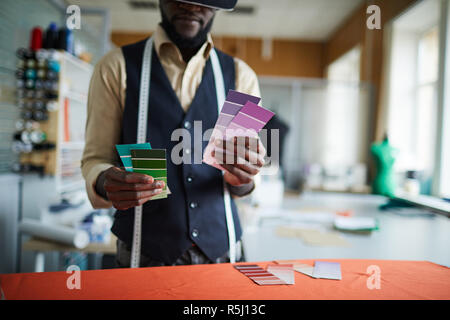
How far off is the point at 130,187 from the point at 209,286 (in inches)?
9.9

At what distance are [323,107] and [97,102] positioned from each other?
4.19 metres

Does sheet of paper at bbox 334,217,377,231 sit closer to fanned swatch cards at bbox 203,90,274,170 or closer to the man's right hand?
fanned swatch cards at bbox 203,90,274,170

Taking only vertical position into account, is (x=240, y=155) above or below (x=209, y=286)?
above

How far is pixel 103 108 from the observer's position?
34.4 inches

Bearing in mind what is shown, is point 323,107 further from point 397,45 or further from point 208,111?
point 208,111

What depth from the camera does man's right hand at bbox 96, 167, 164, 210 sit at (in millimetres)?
659

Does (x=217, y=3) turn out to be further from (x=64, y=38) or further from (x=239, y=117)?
(x=64, y=38)

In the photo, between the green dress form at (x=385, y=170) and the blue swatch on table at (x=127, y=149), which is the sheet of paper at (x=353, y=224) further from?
the blue swatch on table at (x=127, y=149)

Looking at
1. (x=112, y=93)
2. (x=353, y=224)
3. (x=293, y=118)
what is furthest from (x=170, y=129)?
(x=293, y=118)

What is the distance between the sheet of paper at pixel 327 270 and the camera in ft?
2.34

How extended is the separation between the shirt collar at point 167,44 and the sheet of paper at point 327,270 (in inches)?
24.4

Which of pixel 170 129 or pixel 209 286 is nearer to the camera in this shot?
pixel 209 286

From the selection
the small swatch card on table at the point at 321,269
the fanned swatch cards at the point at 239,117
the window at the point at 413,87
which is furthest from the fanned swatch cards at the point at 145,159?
the window at the point at 413,87

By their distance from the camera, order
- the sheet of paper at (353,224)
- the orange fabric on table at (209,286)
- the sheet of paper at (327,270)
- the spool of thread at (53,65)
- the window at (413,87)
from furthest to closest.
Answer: the window at (413,87), the spool of thread at (53,65), the sheet of paper at (353,224), the sheet of paper at (327,270), the orange fabric on table at (209,286)
